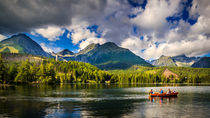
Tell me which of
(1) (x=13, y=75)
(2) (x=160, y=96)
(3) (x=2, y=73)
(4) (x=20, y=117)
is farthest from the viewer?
(1) (x=13, y=75)

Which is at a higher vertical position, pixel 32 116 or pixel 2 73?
pixel 2 73

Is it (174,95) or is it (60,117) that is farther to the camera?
(174,95)

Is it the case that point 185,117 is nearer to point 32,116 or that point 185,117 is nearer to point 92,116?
point 92,116

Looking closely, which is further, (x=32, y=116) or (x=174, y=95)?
(x=174, y=95)

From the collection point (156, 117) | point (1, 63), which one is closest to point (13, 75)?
point (1, 63)

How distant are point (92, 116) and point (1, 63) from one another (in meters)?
142

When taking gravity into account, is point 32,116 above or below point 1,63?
below

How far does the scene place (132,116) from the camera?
131 feet

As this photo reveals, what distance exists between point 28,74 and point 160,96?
157 m

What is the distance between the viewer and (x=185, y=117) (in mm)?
39281

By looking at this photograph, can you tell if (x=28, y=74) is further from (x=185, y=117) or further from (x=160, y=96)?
(x=185, y=117)

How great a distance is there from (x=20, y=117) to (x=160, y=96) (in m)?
67.0

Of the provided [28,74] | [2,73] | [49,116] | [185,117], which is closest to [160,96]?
[185,117]

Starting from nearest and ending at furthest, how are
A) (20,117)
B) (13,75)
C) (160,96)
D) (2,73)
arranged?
(20,117) → (160,96) → (2,73) → (13,75)
